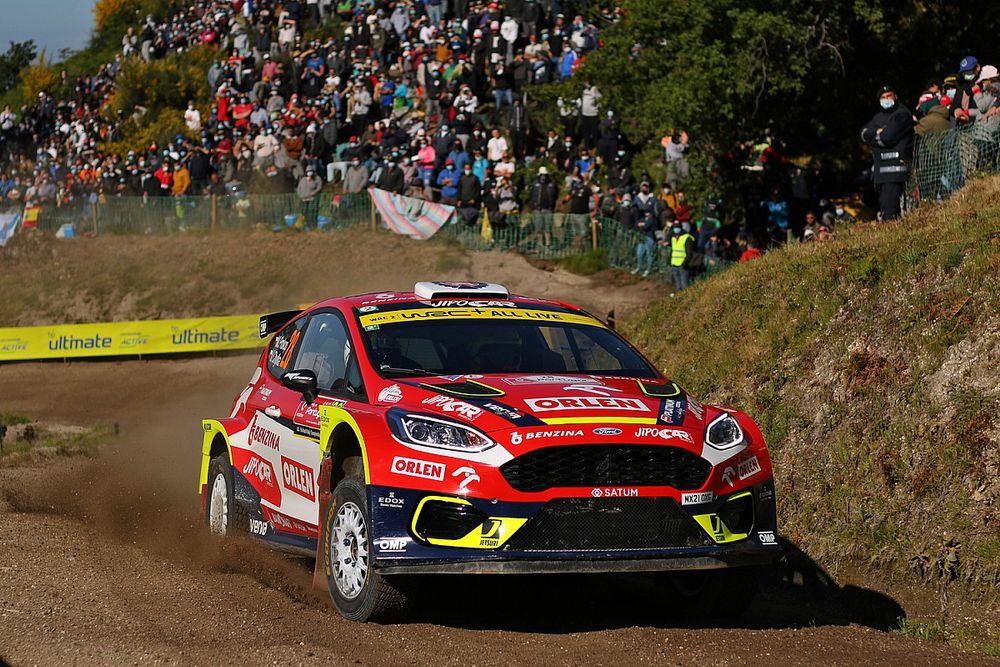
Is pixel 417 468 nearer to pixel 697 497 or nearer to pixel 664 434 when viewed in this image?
pixel 664 434

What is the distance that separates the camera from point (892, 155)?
1509 centimetres

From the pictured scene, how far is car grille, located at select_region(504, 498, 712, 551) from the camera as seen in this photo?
6309 millimetres

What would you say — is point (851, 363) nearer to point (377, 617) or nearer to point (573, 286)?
point (377, 617)

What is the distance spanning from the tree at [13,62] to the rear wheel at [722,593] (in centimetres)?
Result: 6381

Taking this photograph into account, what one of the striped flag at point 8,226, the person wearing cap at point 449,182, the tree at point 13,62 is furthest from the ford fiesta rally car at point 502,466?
the tree at point 13,62

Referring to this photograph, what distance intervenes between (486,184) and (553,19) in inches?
159

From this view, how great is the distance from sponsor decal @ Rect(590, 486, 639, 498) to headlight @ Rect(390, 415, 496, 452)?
560 millimetres

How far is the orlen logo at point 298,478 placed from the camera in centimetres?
750

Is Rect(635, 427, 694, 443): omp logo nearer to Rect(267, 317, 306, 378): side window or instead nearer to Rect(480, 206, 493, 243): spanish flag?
Rect(267, 317, 306, 378): side window

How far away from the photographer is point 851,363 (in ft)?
33.0

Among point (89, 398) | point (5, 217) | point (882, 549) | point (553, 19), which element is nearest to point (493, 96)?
point (553, 19)

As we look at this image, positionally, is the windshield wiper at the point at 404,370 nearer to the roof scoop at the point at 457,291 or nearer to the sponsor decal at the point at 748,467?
the roof scoop at the point at 457,291

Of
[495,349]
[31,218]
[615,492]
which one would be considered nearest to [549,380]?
[495,349]

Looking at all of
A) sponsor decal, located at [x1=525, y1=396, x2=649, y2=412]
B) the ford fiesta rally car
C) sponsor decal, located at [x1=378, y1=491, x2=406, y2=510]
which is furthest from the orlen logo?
sponsor decal, located at [x1=525, y1=396, x2=649, y2=412]
